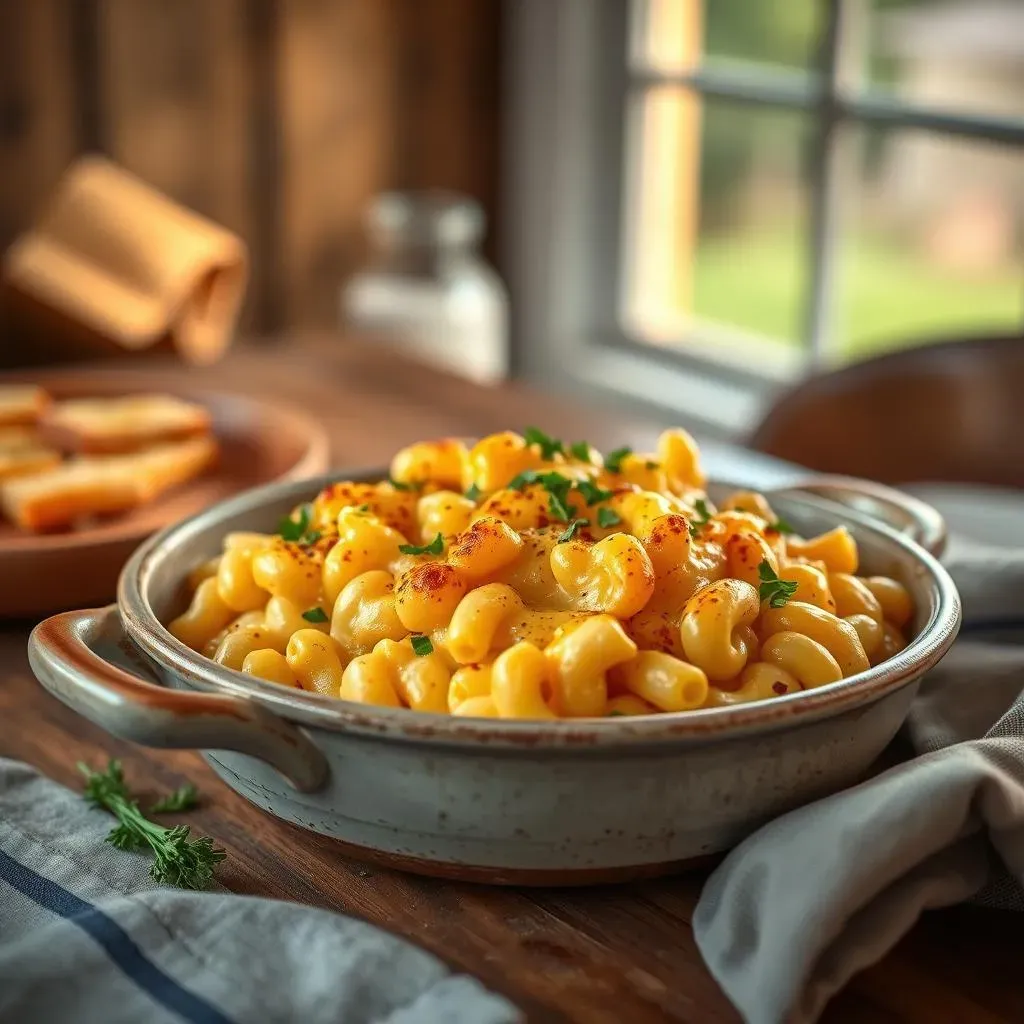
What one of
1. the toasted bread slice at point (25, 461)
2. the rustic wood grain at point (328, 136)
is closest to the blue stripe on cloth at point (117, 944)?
the toasted bread slice at point (25, 461)

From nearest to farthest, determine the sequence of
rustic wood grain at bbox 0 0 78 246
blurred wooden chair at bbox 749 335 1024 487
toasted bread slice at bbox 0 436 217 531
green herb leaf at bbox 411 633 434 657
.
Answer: green herb leaf at bbox 411 633 434 657, toasted bread slice at bbox 0 436 217 531, blurred wooden chair at bbox 749 335 1024 487, rustic wood grain at bbox 0 0 78 246

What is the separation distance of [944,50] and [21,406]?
243cm

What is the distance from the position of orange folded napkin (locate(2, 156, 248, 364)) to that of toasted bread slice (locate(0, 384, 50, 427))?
1.53 feet

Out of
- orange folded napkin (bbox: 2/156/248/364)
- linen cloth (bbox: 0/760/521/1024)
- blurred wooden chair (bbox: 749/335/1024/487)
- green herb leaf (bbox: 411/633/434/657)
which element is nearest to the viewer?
linen cloth (bbox: 0/760/521/1024)

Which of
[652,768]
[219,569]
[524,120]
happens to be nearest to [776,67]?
[524,120]

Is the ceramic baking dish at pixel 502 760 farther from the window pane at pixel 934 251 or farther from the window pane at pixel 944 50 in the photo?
the window pane at pixel 934 251

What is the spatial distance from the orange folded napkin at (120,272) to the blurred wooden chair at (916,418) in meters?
0.86

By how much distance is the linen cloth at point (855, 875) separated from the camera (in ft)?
2.70

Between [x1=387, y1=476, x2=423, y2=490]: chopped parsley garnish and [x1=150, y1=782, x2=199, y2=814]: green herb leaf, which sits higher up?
[x1=387, y1=476, x2=423, y2=490]: chopped parsley garnish

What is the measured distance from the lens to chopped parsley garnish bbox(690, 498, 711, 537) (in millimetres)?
1019

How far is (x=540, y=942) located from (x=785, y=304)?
311 cm

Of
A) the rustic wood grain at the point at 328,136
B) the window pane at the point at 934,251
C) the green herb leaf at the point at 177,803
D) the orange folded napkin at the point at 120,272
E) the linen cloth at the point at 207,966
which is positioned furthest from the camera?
the window pane at the point at 934,251

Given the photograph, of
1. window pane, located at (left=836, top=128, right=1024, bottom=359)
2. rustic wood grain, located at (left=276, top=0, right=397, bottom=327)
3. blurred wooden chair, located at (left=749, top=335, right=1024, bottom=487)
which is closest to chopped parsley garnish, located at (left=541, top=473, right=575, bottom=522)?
blurred wooden chair, located at (left=749, top=335, right=1024, bottom=487)

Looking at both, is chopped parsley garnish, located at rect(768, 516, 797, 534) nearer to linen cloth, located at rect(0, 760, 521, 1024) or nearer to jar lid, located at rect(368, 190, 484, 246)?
linen cloth, located at rect(0, 760, 521, 1024)
